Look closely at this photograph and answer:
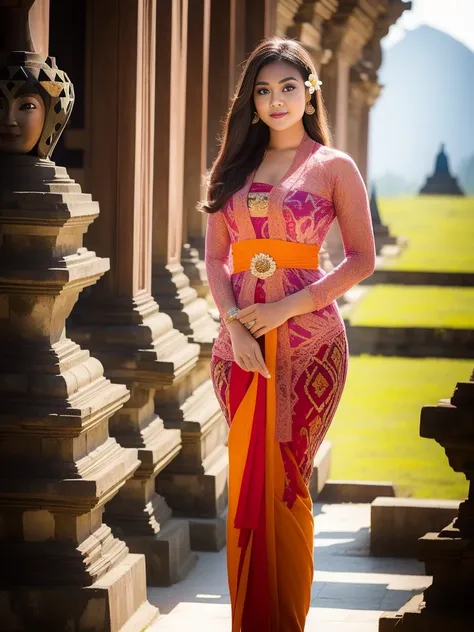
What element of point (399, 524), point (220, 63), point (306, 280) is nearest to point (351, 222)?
point (306, 280)

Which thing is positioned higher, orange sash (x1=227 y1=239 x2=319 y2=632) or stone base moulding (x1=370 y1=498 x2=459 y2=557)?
orange sash (x1=227 y1=239 x2=319 y2=632)

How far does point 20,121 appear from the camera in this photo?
218 inches

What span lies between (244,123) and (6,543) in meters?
1.85

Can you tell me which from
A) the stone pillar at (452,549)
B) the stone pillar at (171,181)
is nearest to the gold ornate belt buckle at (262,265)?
the stone pillar at (452,549)

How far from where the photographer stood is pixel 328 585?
703 centimetres

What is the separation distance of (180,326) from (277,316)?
11.2 feet

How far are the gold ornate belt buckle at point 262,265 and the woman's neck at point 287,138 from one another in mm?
413

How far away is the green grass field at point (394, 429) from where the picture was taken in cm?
1021

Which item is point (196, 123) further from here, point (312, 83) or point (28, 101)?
point (312, 83)

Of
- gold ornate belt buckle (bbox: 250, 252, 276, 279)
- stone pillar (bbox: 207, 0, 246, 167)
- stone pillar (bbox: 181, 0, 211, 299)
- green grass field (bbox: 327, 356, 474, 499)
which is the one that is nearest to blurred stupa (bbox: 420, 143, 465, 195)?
green grass field (bbox: 327, 356, 474, 499)

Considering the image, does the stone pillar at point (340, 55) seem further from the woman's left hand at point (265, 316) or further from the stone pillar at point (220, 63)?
the woman's left hand at point (265, 316)

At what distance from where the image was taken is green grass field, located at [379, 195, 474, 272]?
3416cm

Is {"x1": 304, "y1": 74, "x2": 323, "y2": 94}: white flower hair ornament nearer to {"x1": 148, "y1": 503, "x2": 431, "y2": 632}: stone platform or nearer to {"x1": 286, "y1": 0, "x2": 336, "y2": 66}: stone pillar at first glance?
{"x1": 148, "y1": 503, "x2": 431, "y2": 632}: stone platform

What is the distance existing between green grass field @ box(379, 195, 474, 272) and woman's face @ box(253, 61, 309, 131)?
2456 cm
